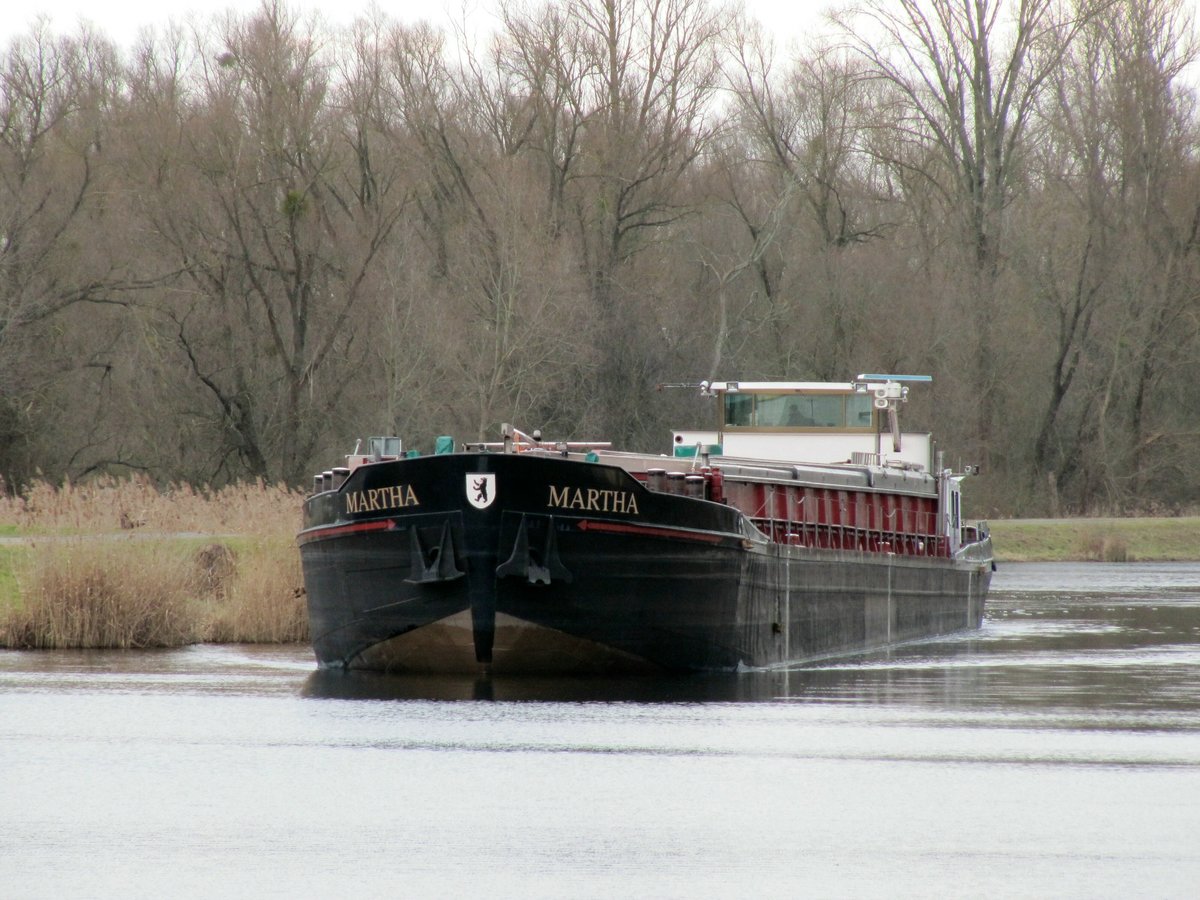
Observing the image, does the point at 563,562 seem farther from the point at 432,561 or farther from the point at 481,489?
the point at 432,561

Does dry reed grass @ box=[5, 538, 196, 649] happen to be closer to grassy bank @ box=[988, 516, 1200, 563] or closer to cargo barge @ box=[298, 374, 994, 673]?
cargo barge @ box=[298, 374, 994, 673]

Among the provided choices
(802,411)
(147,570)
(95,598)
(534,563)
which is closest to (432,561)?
(534,563)

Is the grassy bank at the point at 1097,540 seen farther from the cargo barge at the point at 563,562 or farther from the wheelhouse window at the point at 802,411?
the cargo barge at the point at 563,562

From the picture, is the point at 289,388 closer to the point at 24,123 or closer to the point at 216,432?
the point at 216,432

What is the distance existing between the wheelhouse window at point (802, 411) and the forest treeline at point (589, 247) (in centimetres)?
2169

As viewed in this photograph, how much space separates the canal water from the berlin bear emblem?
1807mm

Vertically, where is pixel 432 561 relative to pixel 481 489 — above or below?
below

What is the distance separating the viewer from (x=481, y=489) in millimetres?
17797

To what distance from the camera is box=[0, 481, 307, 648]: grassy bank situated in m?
21.8

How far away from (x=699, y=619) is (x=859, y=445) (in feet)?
27.3

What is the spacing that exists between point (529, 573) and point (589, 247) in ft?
119

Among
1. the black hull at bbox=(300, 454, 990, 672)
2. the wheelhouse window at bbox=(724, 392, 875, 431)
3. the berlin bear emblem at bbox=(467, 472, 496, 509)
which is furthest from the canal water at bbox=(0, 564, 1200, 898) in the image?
the wheelhouse window at bbox=(724, 392, 875, 431)

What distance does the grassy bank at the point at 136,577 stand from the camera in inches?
857

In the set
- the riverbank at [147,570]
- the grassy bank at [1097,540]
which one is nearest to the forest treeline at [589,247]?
the grassy bank at [1097,540]
